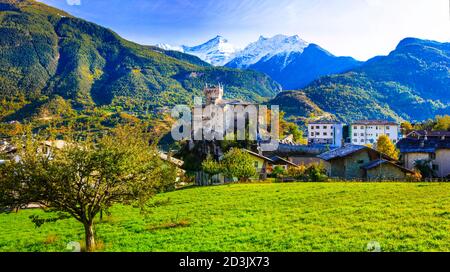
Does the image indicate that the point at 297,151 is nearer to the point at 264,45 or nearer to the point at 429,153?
the point at 429,153

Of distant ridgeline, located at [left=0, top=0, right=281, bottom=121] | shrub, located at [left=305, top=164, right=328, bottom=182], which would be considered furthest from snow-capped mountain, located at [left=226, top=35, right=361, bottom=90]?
distant ridgeline, located at [left=0, top=0, right=281, bottom=121]

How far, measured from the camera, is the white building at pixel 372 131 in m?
98.8

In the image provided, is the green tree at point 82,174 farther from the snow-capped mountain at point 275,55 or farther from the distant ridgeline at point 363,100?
the distant ridgeline at point 363,100

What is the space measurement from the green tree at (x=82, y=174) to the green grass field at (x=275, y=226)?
1767mm

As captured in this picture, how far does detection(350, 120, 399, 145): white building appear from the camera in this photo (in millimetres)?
98812

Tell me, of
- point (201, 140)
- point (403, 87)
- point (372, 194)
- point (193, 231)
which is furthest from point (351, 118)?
point (193, 231)

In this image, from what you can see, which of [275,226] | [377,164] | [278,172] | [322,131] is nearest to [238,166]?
[278,172]

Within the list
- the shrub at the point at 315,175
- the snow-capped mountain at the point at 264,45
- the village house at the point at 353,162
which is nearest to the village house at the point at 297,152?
the snow-capped mountain at the point at 264,45

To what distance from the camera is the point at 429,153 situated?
4044 centimetres

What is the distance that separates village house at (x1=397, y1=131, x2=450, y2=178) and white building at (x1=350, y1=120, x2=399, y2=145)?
5827 centimetres

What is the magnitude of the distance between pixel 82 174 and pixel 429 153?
39.2 m

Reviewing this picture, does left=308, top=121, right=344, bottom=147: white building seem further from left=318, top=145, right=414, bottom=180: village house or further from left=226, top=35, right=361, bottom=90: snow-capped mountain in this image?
left=318, top=145, right=414, bottom=180: village house

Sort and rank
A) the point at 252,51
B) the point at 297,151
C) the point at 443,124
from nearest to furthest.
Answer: the point at 252,51
the point at 297,151
the point at 443,124

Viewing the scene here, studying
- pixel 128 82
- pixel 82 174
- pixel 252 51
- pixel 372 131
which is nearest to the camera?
pixel 82 174
